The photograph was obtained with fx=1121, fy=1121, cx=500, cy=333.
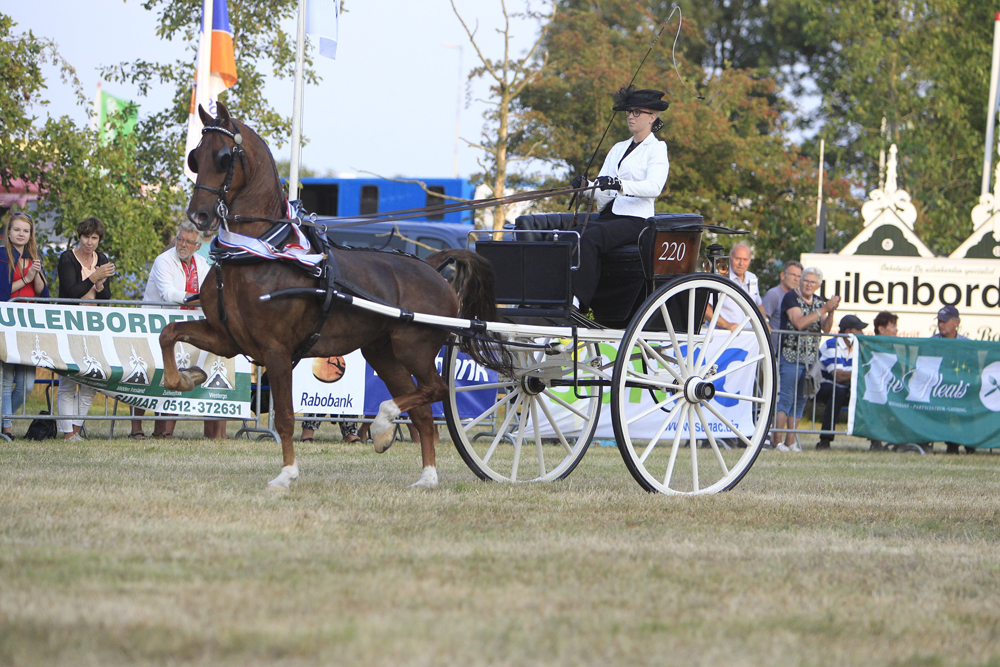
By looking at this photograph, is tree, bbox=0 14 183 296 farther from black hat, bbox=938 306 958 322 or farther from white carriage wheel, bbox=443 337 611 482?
black hat, bbox=938 306 958 322

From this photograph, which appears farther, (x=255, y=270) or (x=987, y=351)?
(x=987, y=351)

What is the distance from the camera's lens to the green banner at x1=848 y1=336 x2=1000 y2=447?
1241 centimetres

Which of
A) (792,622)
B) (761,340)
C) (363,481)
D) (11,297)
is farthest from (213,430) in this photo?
(792,622)

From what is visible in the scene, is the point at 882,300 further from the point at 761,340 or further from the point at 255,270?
the point at 255,270

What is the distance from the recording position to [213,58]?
1457 centimetres

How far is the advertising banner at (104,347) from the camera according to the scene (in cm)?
980

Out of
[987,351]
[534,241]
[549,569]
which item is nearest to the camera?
[549,569]

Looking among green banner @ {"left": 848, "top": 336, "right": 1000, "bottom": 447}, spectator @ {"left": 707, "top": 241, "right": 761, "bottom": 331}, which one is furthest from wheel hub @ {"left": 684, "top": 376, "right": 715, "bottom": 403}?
green banner @ {"left": 848, "top": 336, "right": 1000, "bottom": 447}

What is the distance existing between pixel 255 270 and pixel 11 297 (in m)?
4.88

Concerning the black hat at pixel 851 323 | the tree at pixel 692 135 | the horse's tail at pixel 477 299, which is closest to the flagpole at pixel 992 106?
the tree at pixel 692 135

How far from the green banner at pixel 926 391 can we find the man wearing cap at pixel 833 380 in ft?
1.21

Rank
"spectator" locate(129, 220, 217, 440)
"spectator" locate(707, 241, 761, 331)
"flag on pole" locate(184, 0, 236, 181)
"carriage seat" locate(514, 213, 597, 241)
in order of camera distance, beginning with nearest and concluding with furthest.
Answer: "carriage seat" locate(514, 213, 597, 241), "spectator" locate(129, 220, 217, 440), "spectator" locate(707, 241, 761, 331), "flag on pole" locate(184, 0, 236, 181)

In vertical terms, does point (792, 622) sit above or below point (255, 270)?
below

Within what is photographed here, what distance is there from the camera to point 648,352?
7.10 meters
